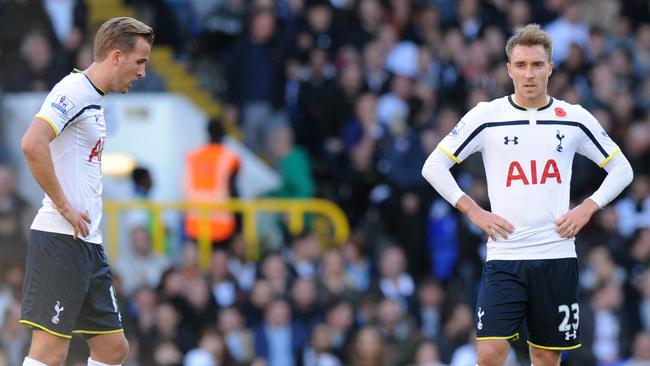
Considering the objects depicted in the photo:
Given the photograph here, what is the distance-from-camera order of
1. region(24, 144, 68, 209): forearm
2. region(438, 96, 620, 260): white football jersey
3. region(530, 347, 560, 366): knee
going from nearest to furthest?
region(24, 144, 68, 209): forearm
region(438, 96, 620, 260): white football jersey
region(530, 347, 560, 366): knee

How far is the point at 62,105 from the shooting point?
332 inches

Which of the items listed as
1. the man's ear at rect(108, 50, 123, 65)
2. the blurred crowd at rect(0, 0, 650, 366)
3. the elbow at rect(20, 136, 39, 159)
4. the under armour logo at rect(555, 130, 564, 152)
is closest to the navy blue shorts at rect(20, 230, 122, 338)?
the elbow at rect(20, 136, 39, 159)

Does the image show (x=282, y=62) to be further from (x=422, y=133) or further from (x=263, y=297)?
(x=263, y=297)

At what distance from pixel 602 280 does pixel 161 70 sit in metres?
7.02

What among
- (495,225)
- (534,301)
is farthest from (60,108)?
(534,301)

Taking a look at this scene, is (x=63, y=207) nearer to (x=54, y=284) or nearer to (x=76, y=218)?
(x=76, y=218)

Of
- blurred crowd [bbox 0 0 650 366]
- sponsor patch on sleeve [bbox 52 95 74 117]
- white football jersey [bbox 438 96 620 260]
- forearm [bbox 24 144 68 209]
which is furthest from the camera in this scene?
blurred crowd [bbox 0 0 650 366]

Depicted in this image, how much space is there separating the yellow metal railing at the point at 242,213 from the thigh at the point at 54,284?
7.47 m

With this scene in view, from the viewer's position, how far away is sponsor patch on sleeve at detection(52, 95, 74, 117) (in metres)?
8.43

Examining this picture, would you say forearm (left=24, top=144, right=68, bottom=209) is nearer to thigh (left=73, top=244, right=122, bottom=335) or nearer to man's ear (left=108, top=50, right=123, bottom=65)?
thigh (left=73, top=244, right=122, bottom=335)

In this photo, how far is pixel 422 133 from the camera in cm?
1745

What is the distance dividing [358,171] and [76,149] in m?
9.30

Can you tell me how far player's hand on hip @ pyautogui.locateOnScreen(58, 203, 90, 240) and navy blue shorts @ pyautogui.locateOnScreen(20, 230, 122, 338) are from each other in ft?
0.31

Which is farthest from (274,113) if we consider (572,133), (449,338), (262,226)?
(572,133)
